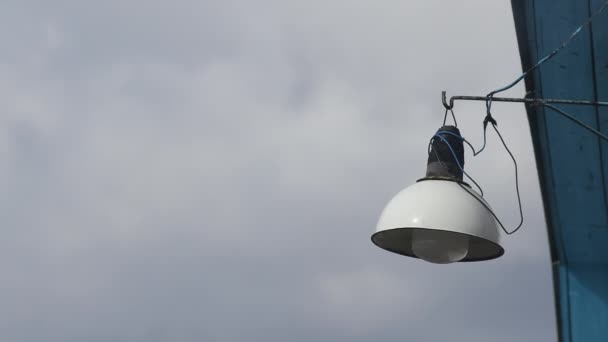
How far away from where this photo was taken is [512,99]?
424 centimetres

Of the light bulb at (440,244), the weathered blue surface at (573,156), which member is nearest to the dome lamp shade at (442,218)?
the light bulb at (440,244)

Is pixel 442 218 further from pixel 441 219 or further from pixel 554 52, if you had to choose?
pixel 554 52

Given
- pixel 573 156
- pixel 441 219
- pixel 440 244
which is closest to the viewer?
pixel 441 219

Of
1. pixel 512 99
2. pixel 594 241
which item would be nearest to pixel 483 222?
pixel 512 99

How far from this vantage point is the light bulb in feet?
12.2

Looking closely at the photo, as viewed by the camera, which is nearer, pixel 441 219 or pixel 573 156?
pixel 441 219

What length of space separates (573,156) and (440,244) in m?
1.60

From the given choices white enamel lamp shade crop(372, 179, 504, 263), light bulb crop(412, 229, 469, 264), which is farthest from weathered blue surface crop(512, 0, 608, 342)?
light bulb crop(412, 229, 469, 264)

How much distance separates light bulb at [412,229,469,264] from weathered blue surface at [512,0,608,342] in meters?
1.41

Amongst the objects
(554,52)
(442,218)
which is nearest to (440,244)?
(442,218)

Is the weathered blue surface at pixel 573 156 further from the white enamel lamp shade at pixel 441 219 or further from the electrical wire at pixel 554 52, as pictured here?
the white enamel lamp shade at pixel 441 219

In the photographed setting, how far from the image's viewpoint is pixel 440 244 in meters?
3.75

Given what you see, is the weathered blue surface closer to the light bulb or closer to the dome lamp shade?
the dome lamp shade

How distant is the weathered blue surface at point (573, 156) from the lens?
4.83 m
